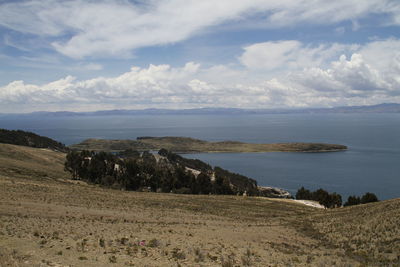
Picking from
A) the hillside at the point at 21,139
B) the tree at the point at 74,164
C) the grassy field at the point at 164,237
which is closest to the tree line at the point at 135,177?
the tree at the point at 74,164

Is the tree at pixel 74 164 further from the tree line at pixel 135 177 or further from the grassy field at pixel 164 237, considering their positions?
the grassy field at pixel 164 237

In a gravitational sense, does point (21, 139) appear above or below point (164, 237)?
above

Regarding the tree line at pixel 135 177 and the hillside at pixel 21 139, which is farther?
the hillside at pixel 21 139

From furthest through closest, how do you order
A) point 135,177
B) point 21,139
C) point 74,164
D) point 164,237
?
1. point 21,139
2. point 135,177
3. point 74,164
4. point 164,237

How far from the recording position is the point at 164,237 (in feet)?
64.3

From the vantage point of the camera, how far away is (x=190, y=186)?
83312 mm

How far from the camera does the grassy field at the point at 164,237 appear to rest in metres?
14.6

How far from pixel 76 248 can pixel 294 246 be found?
14.6 metres

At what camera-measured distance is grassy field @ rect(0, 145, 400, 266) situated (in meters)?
14.6

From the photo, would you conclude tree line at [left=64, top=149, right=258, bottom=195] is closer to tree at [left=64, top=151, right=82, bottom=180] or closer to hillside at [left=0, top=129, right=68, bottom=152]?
tree at [left=64, top=151, right=82, bottom=180]

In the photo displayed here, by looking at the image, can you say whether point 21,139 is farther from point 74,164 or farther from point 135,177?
point 135,177

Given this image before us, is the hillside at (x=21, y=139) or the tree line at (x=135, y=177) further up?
the hillside at (x=21, y=139)

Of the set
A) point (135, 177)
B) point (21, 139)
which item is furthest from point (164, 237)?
point (21, 139)

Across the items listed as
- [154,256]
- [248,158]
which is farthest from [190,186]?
[248,158]
